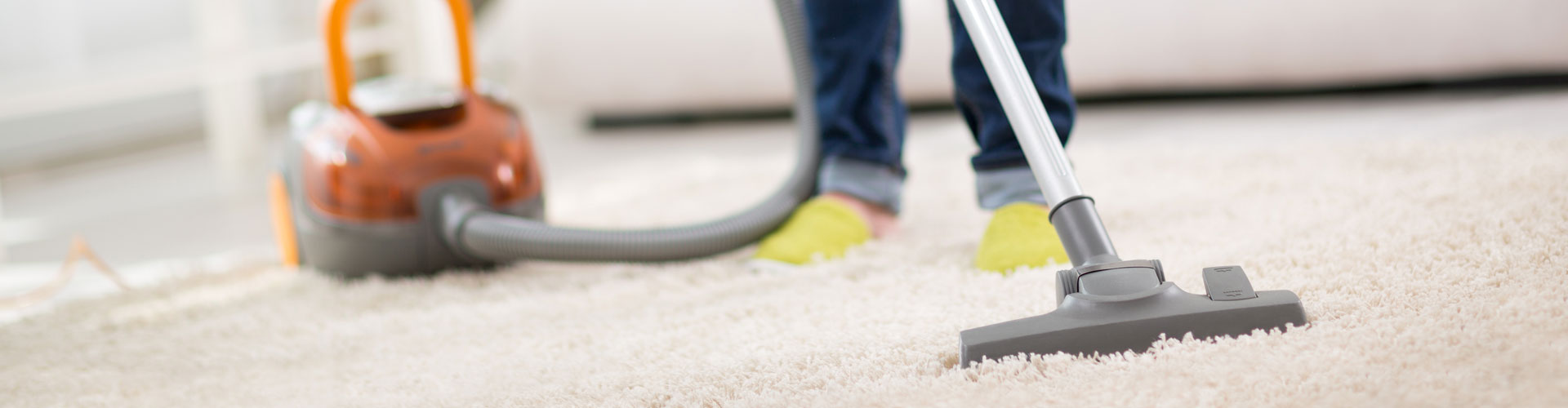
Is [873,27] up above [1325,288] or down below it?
above

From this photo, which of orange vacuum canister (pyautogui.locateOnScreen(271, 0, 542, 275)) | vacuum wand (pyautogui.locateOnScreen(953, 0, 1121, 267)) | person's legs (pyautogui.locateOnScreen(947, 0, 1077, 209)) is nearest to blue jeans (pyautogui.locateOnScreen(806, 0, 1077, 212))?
person's legs (pyautogui.locateOnScreen(947, 0, 1077, 209))

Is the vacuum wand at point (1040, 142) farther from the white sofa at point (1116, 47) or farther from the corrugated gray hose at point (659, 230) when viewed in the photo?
the white sofa at point (1116, 47)

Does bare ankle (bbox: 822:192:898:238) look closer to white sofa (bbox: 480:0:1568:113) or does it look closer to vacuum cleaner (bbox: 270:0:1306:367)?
vacuum cleaner (bbox: 270:0:1306:367)

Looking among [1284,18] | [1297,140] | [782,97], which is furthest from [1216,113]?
[782,97]

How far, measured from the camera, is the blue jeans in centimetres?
83

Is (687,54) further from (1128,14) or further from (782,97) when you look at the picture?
(1128,14)

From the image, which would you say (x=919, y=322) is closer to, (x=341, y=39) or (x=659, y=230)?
(x=659, y=230)

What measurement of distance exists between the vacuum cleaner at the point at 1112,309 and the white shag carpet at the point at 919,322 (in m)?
0.01

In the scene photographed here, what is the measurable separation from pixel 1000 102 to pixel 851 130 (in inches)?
7.3

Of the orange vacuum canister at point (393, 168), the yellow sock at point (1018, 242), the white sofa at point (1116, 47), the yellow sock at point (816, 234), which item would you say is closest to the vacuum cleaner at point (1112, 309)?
the yellow sock at point (1018, 242)

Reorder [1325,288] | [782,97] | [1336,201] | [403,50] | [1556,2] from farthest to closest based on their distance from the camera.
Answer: [403,50], [782,97], [1556,2], [1336,201], [1325,288]

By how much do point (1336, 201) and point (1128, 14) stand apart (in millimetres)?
934

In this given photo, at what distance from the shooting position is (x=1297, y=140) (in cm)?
138

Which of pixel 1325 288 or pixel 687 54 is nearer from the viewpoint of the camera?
pixel 1325 288
